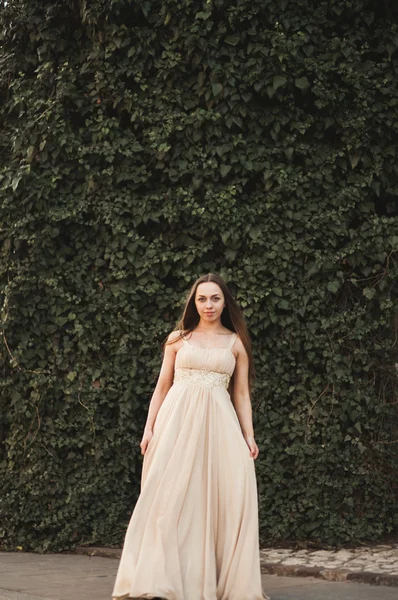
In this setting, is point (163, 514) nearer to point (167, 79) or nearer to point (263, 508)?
point (263, 508)

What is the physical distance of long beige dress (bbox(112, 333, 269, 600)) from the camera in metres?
6.22

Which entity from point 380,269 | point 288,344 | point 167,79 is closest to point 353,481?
point 288,344

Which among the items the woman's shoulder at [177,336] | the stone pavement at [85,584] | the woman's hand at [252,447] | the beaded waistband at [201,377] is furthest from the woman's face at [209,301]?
the stone pavement at [85,584]

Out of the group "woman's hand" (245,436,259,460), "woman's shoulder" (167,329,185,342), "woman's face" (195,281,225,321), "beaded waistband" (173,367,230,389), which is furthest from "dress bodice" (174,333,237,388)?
"woman's hand" (245,436,259,460)

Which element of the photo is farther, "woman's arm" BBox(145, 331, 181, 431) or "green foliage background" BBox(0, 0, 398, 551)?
"green foliage background" BBox(0, 0, 398, 551)

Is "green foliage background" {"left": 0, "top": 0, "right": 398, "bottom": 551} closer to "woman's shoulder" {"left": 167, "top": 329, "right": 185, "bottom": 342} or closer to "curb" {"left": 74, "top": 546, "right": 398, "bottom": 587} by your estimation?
"curb" {"left": 74, "top": 546, "right": 398, "bottom": 587}

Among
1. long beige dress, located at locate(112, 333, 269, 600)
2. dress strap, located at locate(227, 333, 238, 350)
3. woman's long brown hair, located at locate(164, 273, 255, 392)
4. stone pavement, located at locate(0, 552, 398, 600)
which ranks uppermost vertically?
woman's long brown hair, located at locate(164, 273, 255, 392)

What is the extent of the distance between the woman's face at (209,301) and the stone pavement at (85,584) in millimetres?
1937

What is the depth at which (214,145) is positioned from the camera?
9.25 meters

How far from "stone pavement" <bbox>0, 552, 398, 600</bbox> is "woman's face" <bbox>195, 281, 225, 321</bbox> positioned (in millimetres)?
1937

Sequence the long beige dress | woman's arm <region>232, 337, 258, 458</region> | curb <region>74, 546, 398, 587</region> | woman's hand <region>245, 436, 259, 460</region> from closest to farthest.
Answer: the long beige dress → woman's hand <region>245, 436, 259, 460</region> → woman's arm <region>232, 337, 258, 458</region> → curb <region>74, 546, 398, 587</region>

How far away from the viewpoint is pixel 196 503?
643cm

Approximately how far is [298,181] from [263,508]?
2916 mm

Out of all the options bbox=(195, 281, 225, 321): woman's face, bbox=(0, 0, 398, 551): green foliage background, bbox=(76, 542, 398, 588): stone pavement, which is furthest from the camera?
bbox=(0, 0, 398, 551): green foliage background
